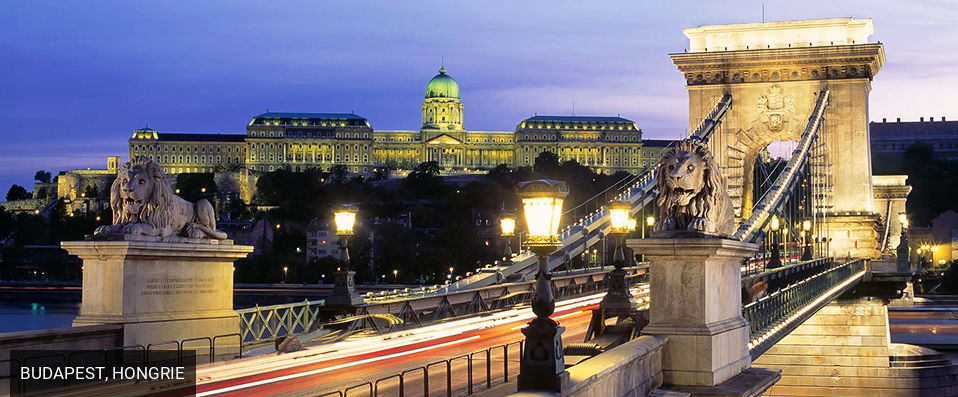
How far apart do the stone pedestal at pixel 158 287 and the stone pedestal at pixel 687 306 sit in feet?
21.0

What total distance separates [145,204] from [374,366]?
3.82 m

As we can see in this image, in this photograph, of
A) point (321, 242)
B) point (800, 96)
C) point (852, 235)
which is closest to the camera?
point (852, 235)

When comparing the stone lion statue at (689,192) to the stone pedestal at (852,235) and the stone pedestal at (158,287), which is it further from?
the stone pedestal at (852,235)

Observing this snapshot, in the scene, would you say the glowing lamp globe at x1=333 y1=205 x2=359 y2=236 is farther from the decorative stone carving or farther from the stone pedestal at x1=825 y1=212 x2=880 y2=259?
the decorative stone carving

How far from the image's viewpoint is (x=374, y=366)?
57.5 feet

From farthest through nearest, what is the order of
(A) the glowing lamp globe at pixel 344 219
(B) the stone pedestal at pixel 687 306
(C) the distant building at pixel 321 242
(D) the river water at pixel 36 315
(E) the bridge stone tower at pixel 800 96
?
(C) the distant building at pixel 321 242
(D) the river water at pixel 36 315
(E) the bridge stone tower at pixel 800 96
(A) the glowing lamp globe at pixel 344 219
(B) the stone pedestal at pixel 687 306

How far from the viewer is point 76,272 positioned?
14575 cm

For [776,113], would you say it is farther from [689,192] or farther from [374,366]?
[689,192]

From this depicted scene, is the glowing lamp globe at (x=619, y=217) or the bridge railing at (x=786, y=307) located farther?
the glowing lamp globe at (x=619, y=217)

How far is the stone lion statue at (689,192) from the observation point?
590 inches

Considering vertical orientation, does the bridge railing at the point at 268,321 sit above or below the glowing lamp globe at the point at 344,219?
below

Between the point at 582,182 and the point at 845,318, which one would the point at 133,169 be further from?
the point at 582,182

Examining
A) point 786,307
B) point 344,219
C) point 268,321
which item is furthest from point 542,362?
point 786,307

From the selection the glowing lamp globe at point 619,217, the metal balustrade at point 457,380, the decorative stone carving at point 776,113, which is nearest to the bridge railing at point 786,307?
the glowing lamp globe at point 619,217
